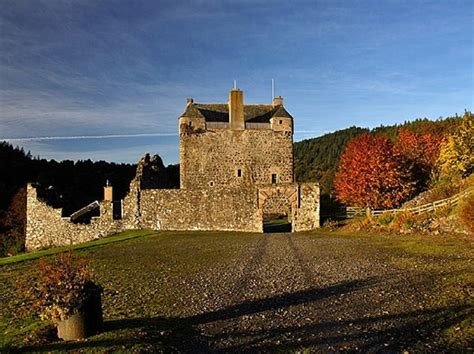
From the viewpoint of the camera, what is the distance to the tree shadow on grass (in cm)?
736

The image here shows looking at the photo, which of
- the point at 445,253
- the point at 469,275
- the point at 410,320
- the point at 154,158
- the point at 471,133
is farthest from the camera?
the point at 154,158

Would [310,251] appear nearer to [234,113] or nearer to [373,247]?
[373,247]

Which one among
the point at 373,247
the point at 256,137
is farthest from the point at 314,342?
the point at 256,137

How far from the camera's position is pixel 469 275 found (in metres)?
12.1

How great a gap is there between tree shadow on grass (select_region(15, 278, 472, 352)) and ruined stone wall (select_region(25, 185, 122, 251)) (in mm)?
22839

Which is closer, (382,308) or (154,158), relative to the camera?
(382,308)

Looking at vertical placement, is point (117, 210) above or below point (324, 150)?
below

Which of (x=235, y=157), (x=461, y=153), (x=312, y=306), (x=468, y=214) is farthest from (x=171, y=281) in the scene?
(x=235, y=157)

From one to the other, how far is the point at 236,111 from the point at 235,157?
4592mm

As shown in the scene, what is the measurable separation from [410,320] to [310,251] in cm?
1039

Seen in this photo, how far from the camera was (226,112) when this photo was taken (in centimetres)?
4334

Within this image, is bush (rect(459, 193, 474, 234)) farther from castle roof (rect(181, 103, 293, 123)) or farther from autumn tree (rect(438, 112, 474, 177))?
castle roof (rect(181, 103, 293, 123))

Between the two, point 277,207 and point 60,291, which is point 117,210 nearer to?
point 277,207

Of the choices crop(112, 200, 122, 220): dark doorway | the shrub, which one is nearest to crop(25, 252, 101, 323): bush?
the shrub
